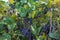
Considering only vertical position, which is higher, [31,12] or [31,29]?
[31,12]

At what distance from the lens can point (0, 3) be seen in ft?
5.20

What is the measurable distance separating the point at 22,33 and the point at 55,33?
0.81ft

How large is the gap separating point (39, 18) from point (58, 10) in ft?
0.51

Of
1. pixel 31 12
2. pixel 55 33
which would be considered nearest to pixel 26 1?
pixel 31 12

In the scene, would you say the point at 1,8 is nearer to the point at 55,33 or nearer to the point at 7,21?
the point at 7,21

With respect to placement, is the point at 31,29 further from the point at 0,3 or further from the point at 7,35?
the point at 0,3

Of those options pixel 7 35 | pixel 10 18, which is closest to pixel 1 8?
pixel 10 18

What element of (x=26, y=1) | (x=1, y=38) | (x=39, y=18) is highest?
(x=26, y=1)

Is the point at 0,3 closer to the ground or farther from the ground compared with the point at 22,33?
farther from the ground

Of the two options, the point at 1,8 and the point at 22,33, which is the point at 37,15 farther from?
the point at 1,8

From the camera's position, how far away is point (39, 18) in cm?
153

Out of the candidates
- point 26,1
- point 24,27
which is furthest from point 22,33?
point 26,1

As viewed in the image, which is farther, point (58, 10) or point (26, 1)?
point (26, 1)

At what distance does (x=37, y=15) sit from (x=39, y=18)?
3 centimetres
